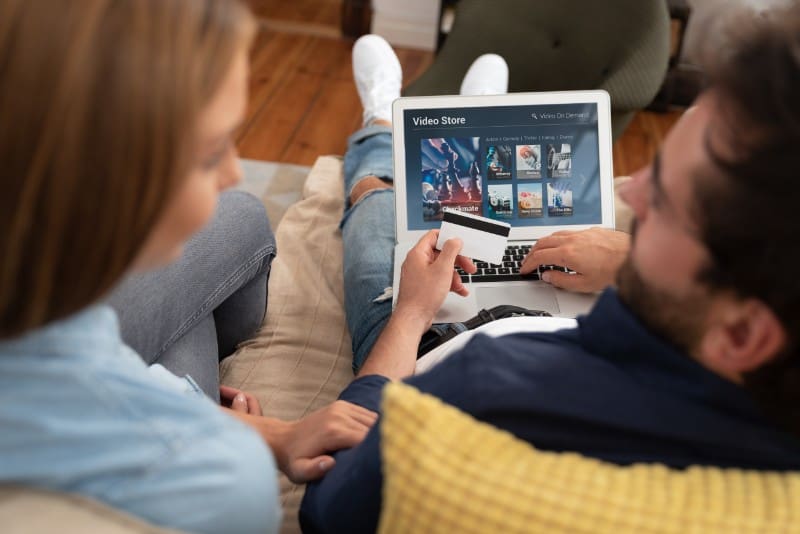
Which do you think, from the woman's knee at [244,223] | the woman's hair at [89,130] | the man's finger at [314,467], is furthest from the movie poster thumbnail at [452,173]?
the woman's hair at [89,130]

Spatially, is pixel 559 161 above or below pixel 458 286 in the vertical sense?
above

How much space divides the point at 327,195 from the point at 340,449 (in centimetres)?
99

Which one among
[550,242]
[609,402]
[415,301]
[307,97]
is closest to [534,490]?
[609,402]

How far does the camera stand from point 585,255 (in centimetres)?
127

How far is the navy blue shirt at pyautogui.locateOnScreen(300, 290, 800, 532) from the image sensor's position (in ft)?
2.15

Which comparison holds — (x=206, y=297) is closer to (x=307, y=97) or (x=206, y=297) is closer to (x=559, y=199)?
Answer: (x=559, y=199)

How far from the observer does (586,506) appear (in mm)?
575

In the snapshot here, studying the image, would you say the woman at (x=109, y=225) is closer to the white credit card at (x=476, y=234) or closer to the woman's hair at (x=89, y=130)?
the woman's hair at (x=89, y=130)

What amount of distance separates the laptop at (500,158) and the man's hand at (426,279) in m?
0.11

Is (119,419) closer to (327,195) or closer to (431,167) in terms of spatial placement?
(431,167)

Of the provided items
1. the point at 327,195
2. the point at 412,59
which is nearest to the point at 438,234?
the point at 327,195

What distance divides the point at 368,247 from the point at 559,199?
0.38 meters

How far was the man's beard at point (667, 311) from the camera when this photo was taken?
0.68m

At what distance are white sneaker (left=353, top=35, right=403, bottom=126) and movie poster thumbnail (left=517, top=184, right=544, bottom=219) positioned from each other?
2.21ft
